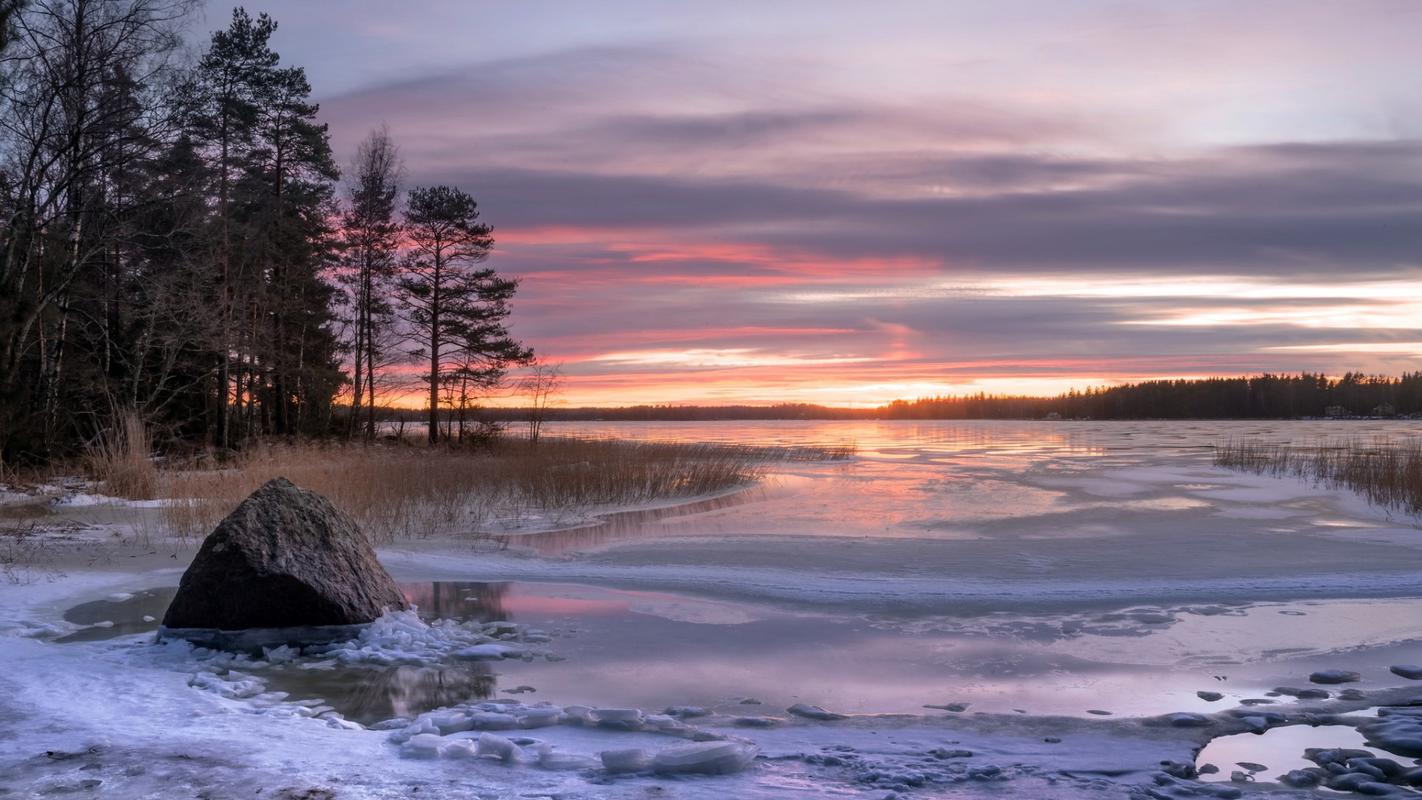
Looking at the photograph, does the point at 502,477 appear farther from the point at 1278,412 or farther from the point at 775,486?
the point at 1278,412

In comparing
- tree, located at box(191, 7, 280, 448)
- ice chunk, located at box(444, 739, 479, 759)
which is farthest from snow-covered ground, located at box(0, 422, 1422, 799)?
tree, located at box(191, 7, 280, 448)

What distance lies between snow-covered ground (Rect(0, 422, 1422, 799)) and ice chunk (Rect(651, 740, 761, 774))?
1 cm

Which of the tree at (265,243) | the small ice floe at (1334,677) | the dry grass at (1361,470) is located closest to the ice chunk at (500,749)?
the small ice floe at (1334,677)

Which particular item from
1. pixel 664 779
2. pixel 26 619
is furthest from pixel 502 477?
pixel 664 779

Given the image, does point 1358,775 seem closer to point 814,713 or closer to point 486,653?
point 814,713

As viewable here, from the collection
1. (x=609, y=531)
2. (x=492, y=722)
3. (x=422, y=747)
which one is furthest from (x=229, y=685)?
(x=609, y=531)

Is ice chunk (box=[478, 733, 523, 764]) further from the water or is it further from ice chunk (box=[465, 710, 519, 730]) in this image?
the water

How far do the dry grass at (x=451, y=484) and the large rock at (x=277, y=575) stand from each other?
17.8 ft

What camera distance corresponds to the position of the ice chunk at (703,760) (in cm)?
447

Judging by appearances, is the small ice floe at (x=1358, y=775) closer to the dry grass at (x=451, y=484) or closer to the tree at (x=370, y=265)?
the dry grass at (x=451, y=484)

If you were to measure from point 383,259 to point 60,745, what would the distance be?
34148 millimetres

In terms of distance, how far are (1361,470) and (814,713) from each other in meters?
21.0

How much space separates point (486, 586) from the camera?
10.2m

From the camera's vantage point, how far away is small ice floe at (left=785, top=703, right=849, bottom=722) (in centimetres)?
561
